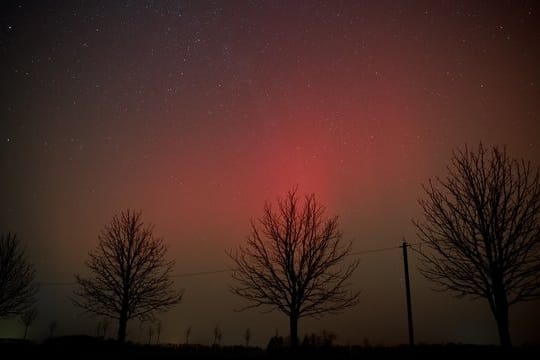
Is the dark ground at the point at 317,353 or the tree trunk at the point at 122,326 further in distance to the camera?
the tree trunk at the point at 122,326

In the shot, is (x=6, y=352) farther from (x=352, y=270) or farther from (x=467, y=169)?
(x=467, y=169)

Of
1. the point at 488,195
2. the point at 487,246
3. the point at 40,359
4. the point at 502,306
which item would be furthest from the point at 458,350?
the point at 40,359

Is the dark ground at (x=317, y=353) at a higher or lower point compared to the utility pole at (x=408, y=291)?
lower

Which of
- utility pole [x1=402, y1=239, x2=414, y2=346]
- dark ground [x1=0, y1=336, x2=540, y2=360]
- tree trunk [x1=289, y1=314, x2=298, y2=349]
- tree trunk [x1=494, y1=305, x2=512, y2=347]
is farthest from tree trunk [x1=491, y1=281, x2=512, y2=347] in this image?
utility pole [x1=402, y1=239, x2=414, y2=346]

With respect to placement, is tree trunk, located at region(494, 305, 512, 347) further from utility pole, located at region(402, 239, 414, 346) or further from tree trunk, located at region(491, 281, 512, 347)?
utility pole, located at region(402, 239, 414, 346)

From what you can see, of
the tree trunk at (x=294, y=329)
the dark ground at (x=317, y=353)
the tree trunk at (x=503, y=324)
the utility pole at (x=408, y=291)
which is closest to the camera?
the tree trunk at (x=503, y=324)

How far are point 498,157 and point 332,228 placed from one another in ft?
20.7

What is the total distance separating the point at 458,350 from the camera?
46.9 ft

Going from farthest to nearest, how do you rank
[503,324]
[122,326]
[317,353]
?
[122,326] < [317,353] < [503,324]

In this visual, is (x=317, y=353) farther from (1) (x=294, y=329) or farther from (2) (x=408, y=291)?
(2) (x=408, y=291)

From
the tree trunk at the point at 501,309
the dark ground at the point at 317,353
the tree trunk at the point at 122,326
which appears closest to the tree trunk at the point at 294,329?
the dark ground at the point at 317,353

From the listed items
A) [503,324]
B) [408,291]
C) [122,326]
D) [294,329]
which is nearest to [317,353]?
[294,329]

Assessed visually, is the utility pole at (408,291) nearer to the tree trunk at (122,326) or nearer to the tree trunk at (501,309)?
the tree trunk at (501,309)

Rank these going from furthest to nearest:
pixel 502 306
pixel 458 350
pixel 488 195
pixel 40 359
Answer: pixel 40 359, pixel 458 350, pixel 488 195, pixel 502 306
